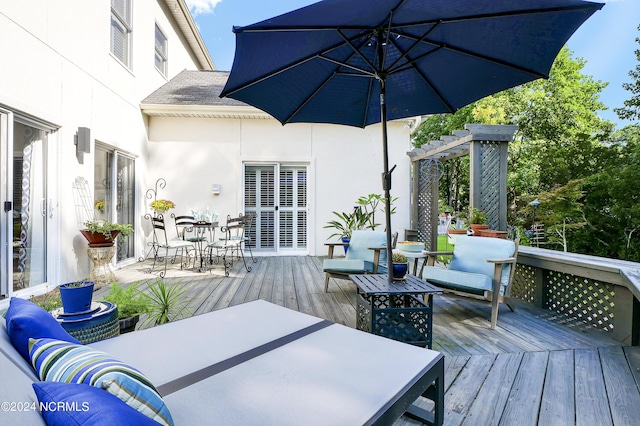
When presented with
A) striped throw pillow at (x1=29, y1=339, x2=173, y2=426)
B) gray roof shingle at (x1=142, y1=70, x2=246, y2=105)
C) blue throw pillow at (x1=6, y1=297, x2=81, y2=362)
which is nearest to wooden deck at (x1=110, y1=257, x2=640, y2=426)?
striped throw pillow at (x1=29, y1=339, x2=173, y2=426)

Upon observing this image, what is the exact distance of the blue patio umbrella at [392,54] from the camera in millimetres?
1806

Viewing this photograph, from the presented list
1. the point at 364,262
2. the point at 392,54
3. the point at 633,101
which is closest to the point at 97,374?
the point at 392,54

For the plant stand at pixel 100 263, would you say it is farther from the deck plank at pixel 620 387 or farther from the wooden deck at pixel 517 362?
the deck plank at pixel 620 387

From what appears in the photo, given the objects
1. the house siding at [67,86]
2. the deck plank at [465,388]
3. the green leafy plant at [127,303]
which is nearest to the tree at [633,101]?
the deck plank at [465,388]

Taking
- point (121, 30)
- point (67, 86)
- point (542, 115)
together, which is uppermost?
point (542, 115)

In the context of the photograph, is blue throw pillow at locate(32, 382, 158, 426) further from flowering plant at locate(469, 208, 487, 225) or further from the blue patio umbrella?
flowering plant at locate(469, 208, 487, 225)

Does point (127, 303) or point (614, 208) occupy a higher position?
point (614, 208)

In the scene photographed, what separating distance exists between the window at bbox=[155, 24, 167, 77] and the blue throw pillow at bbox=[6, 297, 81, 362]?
7.90 meters

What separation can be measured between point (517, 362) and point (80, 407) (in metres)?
2.67

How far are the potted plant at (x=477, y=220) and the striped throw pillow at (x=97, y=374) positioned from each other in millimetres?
4710

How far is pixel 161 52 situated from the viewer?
7.57 m

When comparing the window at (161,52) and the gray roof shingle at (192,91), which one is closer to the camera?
the gray roof shingle at (192,91)

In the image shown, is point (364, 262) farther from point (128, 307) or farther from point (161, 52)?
point (161, 52)

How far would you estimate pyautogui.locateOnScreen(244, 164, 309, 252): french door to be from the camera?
719 cm
